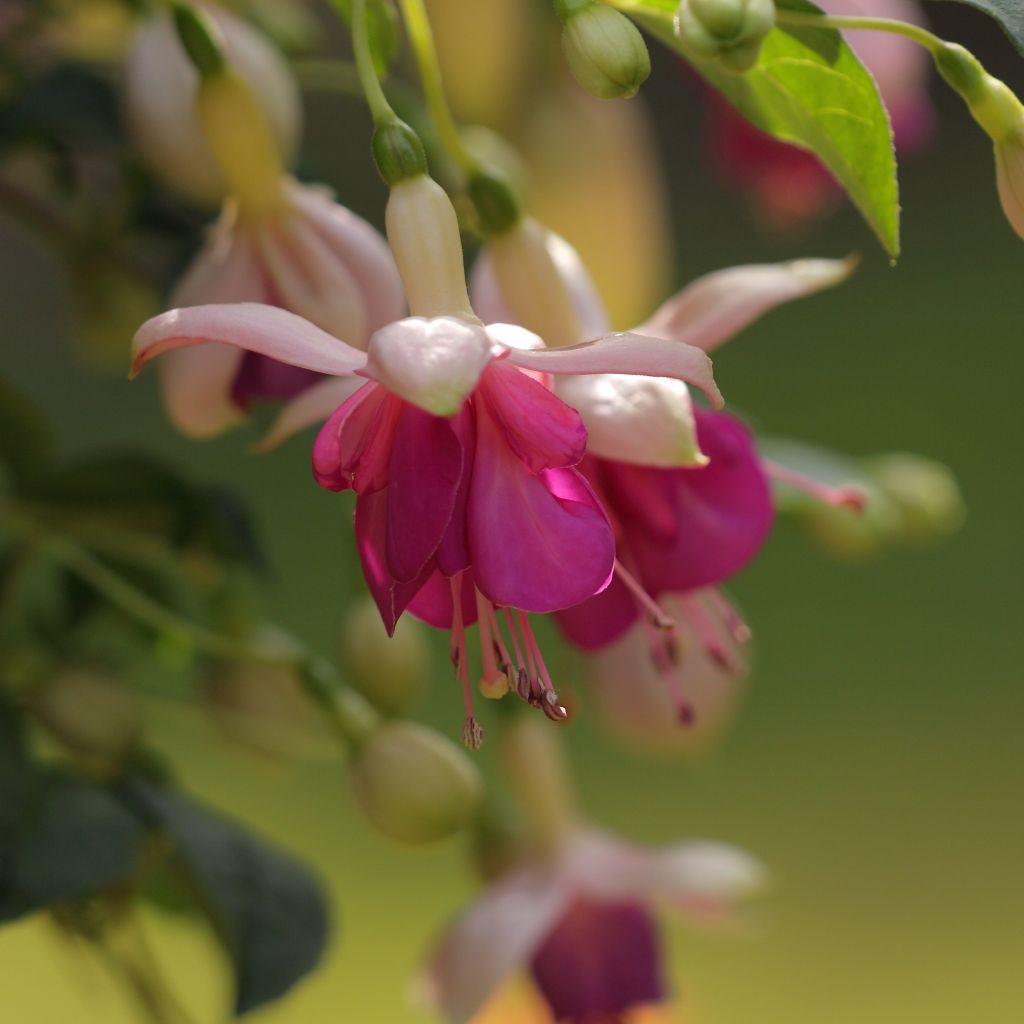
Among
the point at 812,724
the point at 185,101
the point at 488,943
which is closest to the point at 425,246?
the point at 185,101

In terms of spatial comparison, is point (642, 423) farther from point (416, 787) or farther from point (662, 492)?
point (416, 787)

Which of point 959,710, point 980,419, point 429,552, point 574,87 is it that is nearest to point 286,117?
point 429,552

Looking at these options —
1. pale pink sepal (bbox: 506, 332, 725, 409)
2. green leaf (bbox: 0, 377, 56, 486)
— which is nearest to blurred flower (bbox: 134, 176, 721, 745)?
pale pink sepal (bbox: 506, 332, 725, 409)

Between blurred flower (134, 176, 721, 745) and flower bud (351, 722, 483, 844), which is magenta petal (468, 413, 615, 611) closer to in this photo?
blurred flower (134, 176, 721, 745)

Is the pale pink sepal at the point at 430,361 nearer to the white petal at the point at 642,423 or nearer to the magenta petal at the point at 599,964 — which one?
the white petal at the point at 642,423

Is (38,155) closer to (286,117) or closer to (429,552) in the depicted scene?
(286,117)

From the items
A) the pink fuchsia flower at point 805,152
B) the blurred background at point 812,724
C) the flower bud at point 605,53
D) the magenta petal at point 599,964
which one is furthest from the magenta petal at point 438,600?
the blurred background at point 812,724
